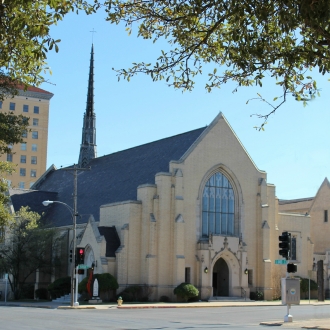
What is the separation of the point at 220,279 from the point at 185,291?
6.77 m

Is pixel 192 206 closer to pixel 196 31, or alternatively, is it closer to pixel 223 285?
pixel 223 285

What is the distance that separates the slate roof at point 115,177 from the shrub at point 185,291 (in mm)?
8629

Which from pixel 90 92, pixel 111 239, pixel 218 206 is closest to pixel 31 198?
pixel 90 92

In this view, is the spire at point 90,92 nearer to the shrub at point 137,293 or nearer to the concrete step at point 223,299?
the shrub at point 137,293

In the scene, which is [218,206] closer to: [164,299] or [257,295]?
[257,295]

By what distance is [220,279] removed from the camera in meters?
52.9

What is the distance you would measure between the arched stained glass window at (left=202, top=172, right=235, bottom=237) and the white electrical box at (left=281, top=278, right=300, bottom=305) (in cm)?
2285

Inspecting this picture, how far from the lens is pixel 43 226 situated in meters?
57.7

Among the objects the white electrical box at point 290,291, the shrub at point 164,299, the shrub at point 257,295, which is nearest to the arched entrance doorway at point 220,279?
the shrub at point 257,295

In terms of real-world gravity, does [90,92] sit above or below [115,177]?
above

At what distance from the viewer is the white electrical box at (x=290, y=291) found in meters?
27.2

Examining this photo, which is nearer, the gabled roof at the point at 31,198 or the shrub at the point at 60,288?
the shrub at the point at 60,288

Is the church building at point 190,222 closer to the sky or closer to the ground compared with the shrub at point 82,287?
closer to the sky

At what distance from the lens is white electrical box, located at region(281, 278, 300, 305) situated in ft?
89.2
